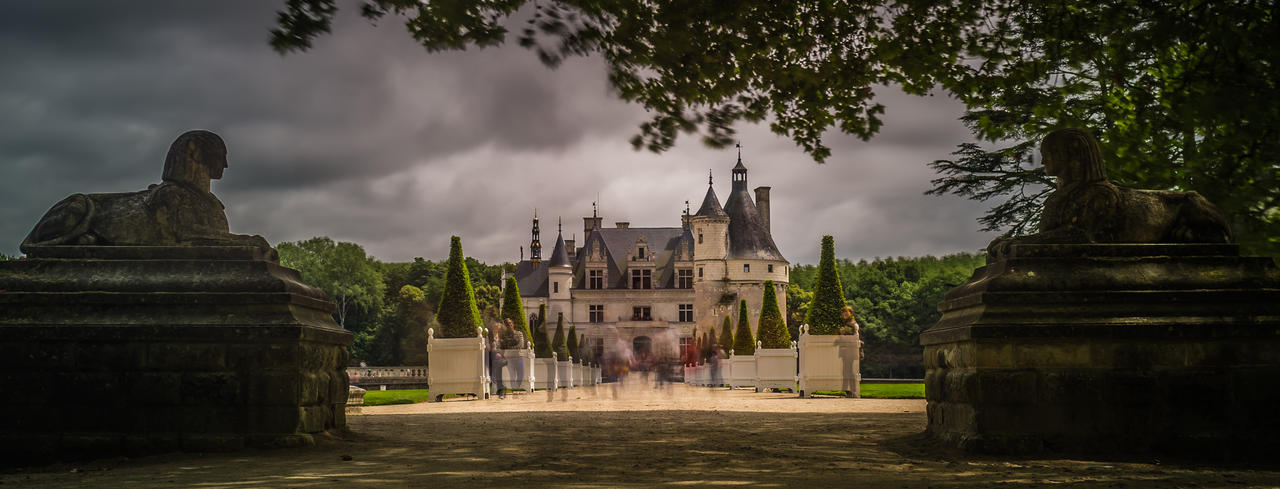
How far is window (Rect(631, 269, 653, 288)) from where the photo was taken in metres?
68.2

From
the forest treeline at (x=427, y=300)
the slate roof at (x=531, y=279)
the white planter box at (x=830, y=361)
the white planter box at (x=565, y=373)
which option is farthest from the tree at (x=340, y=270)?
the white planter box at (x=830, y=361)

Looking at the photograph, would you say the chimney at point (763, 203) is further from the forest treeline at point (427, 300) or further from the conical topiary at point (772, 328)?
the conical topiary at point (772, 328)

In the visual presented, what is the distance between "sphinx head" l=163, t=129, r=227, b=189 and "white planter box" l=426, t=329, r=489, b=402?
40.5 ft

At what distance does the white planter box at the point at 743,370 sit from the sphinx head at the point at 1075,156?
74.7 feet

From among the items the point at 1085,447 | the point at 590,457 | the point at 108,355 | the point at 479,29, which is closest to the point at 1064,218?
the point at 1085,447

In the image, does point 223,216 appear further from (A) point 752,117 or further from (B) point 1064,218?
(B) point 1064,218

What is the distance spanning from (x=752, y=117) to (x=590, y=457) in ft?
12.9

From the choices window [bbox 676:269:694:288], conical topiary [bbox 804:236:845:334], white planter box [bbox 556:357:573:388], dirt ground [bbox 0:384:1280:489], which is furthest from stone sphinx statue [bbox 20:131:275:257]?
window [bbox 676:269:694:288]

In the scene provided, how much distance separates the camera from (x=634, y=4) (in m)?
6.20

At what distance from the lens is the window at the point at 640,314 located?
6800cm

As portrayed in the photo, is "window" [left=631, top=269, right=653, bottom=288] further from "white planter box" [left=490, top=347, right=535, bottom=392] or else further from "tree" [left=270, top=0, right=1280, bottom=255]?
"tree" [left=270, top=0, right=1280, bottom=255]

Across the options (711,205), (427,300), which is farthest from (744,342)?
(427,300)

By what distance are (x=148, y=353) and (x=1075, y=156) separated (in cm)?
666

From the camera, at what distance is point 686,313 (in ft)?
222
